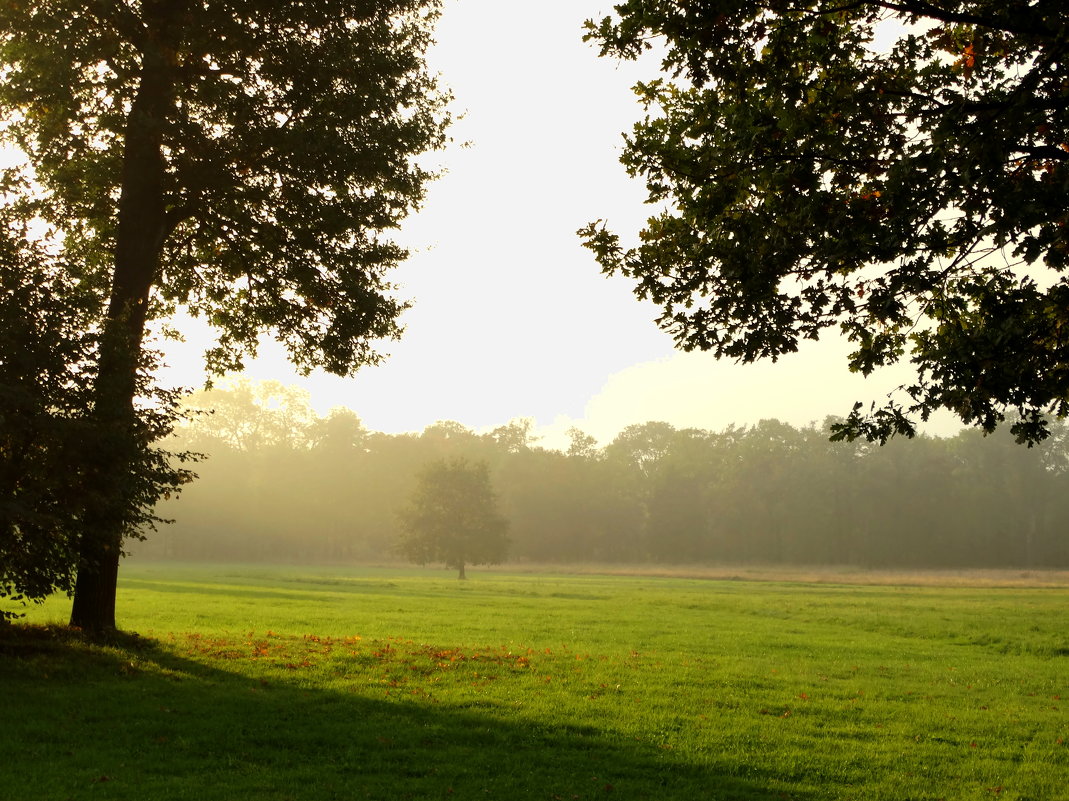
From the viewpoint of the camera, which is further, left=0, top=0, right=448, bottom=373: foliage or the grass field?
left=0, top=0, right=448, bottom=373: foliage

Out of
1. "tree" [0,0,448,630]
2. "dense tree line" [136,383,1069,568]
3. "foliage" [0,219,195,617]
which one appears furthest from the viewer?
"dense tree line" [136,383,1069,568]

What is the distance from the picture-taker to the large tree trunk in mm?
14211

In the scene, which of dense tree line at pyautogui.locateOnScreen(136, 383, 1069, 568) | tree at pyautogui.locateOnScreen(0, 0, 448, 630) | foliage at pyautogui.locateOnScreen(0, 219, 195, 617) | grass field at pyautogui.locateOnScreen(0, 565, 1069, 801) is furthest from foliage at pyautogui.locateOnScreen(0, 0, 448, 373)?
dense tree line at pyautogui.locateOnScreen(136, 383, 1069, 568)

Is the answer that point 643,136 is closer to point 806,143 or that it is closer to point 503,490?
point 806,143

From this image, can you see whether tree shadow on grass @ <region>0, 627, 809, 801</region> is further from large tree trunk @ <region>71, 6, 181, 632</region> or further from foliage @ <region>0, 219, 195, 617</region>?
large tree trunk @ <region>71, 6, 181, 632</region>

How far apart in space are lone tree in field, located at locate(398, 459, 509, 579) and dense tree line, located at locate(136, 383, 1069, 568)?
1409 inches

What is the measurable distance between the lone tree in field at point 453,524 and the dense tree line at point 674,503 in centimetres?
3579

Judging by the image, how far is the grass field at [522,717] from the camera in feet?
30.7

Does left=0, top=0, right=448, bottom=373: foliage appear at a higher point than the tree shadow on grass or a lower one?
higher

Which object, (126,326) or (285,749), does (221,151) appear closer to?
(126,326)

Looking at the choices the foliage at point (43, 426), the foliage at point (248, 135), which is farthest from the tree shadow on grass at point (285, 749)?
the foliage at point (248, 135)

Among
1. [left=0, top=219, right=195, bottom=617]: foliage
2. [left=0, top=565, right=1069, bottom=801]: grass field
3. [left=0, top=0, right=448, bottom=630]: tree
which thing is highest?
[left=0, top=0, right=448, bottom=630]: tree

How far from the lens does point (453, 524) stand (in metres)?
70.4

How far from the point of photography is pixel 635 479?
427 ft
